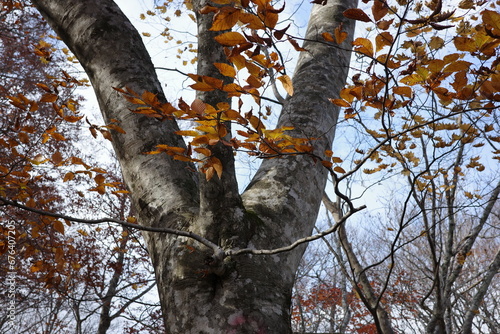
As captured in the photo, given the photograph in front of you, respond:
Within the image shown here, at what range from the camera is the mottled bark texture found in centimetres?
97

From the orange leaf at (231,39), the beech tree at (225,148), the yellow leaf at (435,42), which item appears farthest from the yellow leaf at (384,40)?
the yellow leaf at (435,42)

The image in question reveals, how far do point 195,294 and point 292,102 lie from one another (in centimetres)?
105

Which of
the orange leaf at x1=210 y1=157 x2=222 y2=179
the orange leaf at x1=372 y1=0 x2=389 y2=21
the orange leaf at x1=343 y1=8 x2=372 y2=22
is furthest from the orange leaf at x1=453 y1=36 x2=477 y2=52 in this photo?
the orange leaf at x1=210 y1=157 x2=222 y2=179

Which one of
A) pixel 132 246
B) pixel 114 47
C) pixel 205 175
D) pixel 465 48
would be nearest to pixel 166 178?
pixel 205 175

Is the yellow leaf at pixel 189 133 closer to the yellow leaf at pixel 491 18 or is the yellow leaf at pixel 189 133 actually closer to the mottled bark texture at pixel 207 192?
the mottled bark texture at pixel 207 192

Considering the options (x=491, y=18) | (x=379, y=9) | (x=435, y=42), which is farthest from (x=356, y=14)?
(x=435, y=42)

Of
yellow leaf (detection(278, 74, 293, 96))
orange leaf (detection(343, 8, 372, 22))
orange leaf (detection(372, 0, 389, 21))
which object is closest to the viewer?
orange leaf (detection(343, 8, 372, 22))

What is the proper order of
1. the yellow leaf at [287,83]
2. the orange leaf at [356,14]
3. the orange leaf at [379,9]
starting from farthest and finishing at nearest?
the yellow leaf at [287,83]
the orange leaf at [379,9]
the orange leaf at [356,14]

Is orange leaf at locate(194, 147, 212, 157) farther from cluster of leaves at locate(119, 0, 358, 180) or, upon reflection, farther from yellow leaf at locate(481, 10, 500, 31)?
yellow leaf at locate(481, 10, 500, 31)

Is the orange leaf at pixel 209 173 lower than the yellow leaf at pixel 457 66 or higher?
lower

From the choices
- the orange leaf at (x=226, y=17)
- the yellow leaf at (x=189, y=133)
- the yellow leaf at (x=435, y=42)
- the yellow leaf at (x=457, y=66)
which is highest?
the yellow leaf at (x=435, y=42)

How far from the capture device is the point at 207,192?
110 cm

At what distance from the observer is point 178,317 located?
97cm

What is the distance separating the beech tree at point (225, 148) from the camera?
0.96 metres
